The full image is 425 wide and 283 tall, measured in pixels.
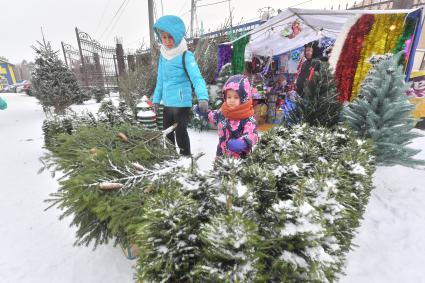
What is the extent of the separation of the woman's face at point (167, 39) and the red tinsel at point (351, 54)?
2.81 metres

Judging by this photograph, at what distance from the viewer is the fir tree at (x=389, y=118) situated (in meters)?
2.82

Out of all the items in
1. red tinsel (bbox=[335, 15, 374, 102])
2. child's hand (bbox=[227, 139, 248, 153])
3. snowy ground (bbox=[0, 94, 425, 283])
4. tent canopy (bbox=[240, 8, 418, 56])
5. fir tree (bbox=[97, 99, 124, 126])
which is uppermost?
tent canopy (bbox=[240, 8, 418, 56])

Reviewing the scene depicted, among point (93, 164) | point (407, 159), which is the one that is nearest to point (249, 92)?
point (93, 164)

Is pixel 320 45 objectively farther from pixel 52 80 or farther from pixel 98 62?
pixel 98 62

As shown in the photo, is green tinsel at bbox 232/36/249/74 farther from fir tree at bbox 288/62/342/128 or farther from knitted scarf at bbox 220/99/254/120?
knitted scarf at bbox 220/99/254/120

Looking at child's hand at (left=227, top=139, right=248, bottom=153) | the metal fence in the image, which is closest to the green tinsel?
child's hand at (left=227, top=139, right=248, bottom=153)

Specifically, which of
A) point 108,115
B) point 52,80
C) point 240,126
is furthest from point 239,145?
point 52,80

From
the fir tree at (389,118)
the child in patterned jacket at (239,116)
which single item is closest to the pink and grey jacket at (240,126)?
the child in patterned jacket at (239,116)

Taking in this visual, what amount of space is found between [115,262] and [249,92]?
205 cm

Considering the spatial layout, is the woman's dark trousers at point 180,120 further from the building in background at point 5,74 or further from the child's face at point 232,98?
the building in background at point 5,74

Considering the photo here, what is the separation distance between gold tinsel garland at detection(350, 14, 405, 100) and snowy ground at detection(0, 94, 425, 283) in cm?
204

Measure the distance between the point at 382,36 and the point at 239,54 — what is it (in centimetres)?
309

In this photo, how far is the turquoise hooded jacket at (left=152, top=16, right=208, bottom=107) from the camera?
294cm

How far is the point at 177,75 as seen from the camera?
3.21m
